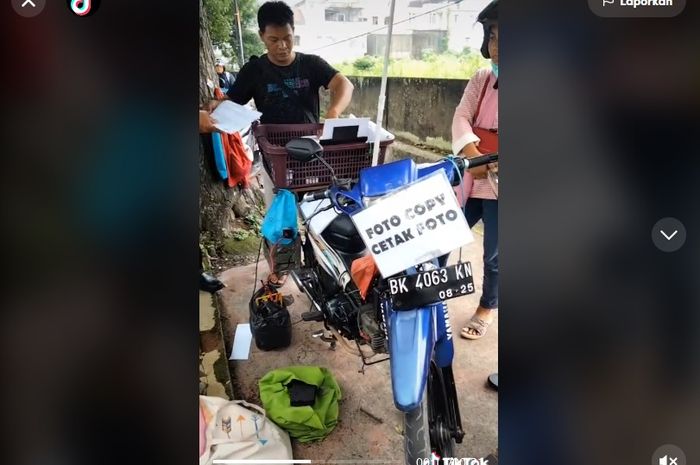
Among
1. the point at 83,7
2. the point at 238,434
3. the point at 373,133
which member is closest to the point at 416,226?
the point at 373,133

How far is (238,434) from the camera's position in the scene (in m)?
0.81

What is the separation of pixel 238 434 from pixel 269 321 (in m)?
0.27

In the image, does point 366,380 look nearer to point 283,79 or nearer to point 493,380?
point 493,380

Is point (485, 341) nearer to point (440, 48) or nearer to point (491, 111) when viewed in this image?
point (491, 111)

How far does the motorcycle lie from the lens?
906mm

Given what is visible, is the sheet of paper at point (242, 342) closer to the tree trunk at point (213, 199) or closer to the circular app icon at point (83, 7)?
the tree trunk at point (213, 199)

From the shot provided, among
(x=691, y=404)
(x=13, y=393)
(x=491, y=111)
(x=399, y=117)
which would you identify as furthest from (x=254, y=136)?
(x=691, y=404)

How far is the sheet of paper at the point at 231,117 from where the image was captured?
34.9 inches

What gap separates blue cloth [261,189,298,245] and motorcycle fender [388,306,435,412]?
315 millimetres

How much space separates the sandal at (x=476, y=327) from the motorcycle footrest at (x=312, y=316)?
1.13 feet

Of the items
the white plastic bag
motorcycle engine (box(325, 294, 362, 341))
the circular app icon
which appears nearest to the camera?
the circular app icon

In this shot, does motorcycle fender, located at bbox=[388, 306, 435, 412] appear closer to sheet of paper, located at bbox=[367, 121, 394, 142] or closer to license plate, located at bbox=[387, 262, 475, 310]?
license plate, located at bbox=[387, 262, 475, 310]

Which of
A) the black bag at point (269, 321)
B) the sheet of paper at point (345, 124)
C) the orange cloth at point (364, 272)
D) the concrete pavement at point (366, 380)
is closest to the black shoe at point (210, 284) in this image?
the concrete pavement at point (366, 380)

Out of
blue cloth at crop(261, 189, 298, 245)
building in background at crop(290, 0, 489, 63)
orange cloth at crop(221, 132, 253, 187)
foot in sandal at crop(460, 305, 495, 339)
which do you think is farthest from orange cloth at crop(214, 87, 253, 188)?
foot in sandal at crop(460, 305, 495, 339)
